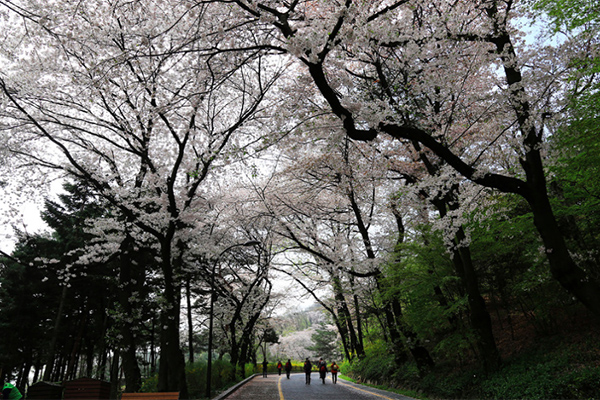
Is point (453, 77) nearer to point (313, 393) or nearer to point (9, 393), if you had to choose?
point (9, 393)

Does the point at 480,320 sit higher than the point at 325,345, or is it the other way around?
the point at 325,345

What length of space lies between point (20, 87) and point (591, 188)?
1677cm

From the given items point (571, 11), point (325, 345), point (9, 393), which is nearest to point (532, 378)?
point (571, 11)

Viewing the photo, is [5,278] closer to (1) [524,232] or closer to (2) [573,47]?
(1) [524,232]

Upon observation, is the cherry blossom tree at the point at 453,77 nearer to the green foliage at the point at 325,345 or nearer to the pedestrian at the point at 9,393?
the pedestrian at the point at 9,393

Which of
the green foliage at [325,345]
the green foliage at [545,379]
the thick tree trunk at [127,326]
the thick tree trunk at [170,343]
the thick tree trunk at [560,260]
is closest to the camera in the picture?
the thick tree trunk at [560,260]

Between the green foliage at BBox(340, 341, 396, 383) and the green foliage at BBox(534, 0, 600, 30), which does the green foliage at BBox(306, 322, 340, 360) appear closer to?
the green foliage at BBox(340, 341, 396, 383)

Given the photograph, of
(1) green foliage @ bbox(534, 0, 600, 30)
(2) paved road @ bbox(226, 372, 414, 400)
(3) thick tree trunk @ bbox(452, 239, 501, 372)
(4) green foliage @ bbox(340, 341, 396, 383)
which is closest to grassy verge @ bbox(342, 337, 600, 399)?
(3) thick tree trunk @ bbox(452, 239, 501, 372)

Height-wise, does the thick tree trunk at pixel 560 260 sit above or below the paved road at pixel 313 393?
above

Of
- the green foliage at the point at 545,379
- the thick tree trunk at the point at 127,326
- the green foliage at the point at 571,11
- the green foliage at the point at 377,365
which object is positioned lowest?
the green foliage at the point at 545,379

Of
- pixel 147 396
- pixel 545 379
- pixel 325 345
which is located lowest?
pixel 545 379

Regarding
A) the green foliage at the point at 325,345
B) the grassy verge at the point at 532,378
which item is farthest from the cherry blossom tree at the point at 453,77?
the green foliage at the point at 325,345

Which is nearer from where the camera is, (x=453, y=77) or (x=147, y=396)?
(x=453, y=77)

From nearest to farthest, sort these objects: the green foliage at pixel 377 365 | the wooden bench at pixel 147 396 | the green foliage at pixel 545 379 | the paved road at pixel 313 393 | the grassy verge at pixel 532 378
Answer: the green foliage at pixel 545 379 → the grassy verge at pixel 532 378 → the wooden bench at pixel 147 396 → the paved road at pixel 313 393 → the green foliage at pixel 377 365
